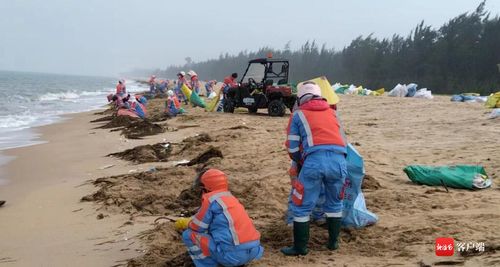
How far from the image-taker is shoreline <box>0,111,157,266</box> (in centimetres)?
405

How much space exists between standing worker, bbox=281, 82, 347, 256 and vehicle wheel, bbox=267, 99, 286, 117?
10316mm

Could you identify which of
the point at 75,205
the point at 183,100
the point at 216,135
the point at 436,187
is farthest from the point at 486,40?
the point at 75,205

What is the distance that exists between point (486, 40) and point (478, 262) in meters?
35.6

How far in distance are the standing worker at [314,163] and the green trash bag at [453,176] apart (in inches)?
83.7

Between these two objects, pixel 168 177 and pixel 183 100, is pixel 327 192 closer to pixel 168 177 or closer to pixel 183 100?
pixel 168 177

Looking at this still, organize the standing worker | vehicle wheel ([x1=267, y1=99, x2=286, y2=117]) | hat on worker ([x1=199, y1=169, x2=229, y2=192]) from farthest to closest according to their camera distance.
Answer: vehicle wheel ([x1=267, y1=99, x2=286, y2=117]) → the standing worker → hat on worker ([x1=199, y1=169, x2=229, y2=192])

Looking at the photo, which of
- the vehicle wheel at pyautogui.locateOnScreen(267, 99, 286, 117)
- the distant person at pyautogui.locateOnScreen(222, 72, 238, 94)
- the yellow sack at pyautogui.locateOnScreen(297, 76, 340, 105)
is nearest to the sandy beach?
the yellow sack at pyautogui.locateOnScreen(297, 76, 340, 105)

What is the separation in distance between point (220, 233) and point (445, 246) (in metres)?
1.74

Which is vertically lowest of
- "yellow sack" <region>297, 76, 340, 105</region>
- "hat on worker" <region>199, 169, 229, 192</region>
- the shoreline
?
the shoreline

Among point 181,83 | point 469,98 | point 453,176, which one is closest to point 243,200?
point 453,176

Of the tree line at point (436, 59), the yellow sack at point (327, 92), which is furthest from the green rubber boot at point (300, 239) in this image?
the tree line at point (436, 59)

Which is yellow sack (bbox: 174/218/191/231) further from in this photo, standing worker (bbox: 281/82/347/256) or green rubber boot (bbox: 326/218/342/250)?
green rubber boot (bbox: 326/218/342/250)

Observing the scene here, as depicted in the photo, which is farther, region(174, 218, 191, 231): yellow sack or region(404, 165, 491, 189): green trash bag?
region(404, 165, 491, 189): green trash bag

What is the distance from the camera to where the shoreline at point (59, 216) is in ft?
13.3
